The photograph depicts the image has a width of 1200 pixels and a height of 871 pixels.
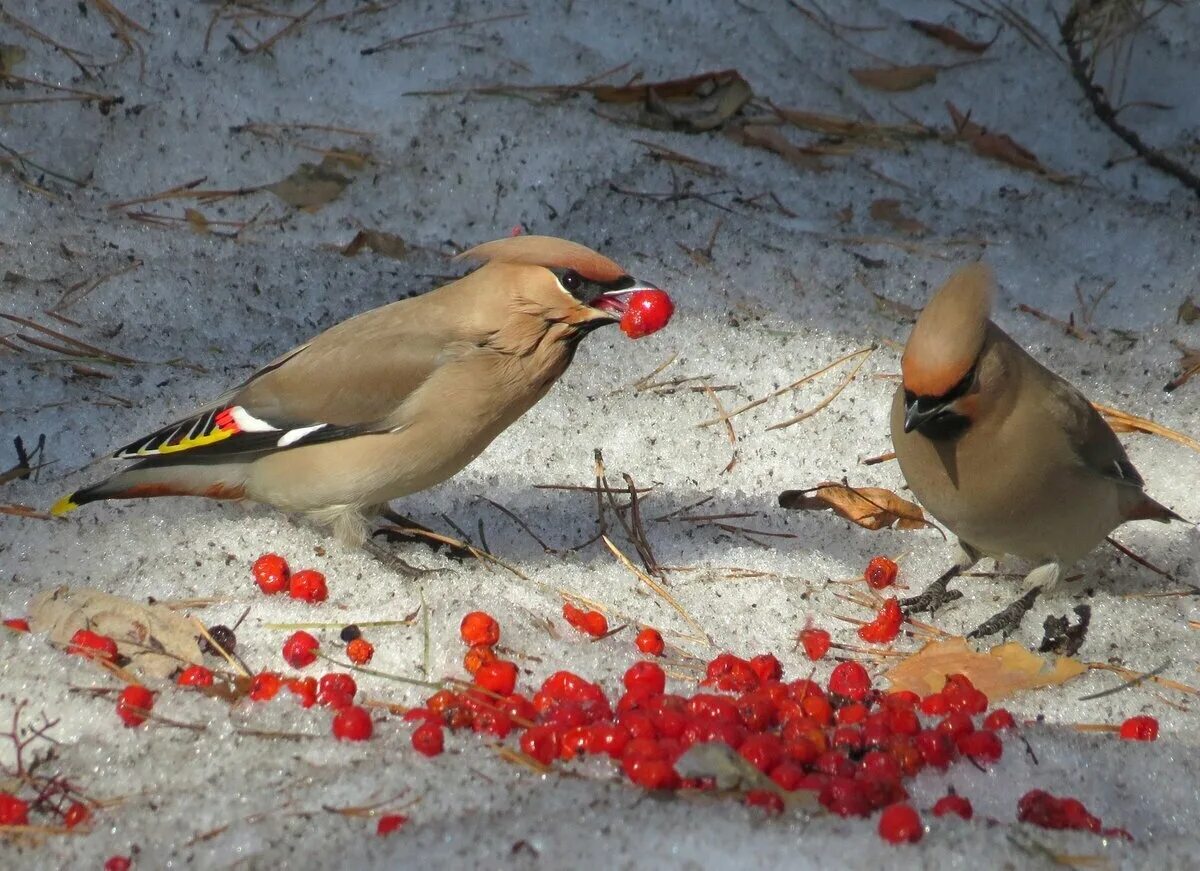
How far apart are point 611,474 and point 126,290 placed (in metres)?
1.54

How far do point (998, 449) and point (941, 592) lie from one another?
0.45m

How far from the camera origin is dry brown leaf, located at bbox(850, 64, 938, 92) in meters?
5.11

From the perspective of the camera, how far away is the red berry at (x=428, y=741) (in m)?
2.54

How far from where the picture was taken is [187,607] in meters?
3.12

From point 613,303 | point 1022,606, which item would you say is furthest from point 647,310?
point 1022,606

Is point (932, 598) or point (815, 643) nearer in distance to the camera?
point (815, 643)

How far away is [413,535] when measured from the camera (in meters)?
3.70

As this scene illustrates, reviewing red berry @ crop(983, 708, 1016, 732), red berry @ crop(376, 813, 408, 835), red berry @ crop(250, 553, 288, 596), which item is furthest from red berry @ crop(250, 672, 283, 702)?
red berry @ crop(983, 708, 1016, 732)

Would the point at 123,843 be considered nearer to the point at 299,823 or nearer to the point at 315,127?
the point at 299,823

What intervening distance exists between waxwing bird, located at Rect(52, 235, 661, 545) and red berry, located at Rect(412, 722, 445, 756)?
2.93 ft

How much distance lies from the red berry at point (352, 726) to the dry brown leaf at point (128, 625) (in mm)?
415

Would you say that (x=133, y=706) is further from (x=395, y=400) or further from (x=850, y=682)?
(x=850, y=682)

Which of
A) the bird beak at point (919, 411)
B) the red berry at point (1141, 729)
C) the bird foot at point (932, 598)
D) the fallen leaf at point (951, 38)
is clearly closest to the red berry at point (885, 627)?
the bird foot at point (932, 598)

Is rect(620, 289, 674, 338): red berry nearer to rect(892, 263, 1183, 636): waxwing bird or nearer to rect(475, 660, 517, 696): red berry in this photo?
rect(892, 263, 1183, 636): waxwing bird
